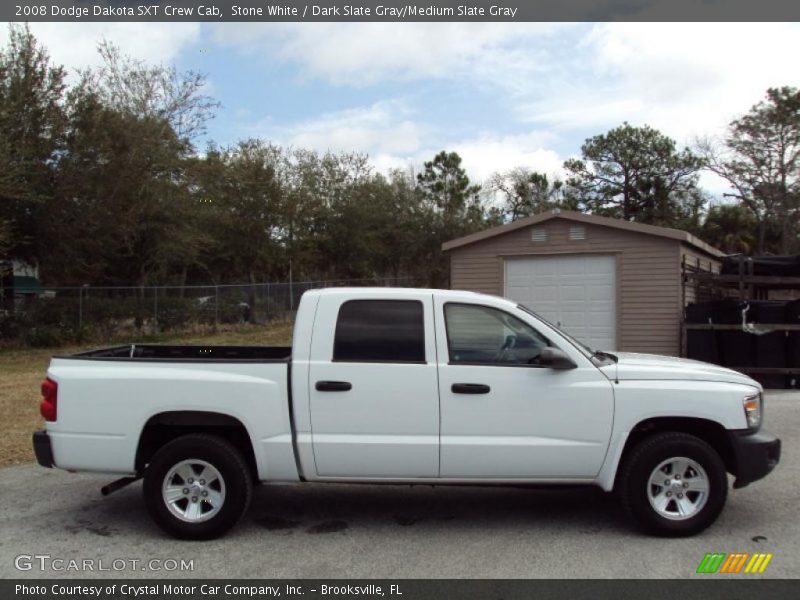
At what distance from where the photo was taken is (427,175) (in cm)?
4494

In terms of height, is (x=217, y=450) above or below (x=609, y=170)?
below

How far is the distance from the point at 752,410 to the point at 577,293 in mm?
10172

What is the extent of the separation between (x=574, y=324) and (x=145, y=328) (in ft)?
46.8

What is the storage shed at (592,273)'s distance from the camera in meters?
14.5

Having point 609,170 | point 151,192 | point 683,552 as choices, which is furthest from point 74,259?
point 609,170

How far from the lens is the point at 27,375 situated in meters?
14.8

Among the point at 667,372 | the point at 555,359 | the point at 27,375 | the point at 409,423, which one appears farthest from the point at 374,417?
the point at 27,375

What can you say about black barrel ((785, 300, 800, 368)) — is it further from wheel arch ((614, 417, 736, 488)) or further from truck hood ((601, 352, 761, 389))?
wheel arch ((614, 417, 736, 488))

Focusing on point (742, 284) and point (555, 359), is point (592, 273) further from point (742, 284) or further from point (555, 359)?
point (555, 359)

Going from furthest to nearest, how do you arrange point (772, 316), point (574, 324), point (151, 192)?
point (151, 192) → point (574, 324) → point (772, 316)

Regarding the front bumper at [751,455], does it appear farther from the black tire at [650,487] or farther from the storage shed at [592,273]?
the storage shed at [592,273]

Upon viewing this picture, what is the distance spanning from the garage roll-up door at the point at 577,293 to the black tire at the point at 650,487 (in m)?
10.0

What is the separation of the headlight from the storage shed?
9386mm

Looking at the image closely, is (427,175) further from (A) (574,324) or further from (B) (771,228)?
(A) (574,324)
